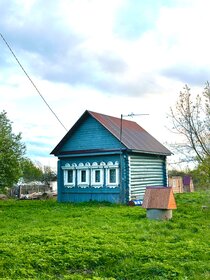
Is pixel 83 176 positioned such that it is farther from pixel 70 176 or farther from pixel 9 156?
pixel 9 156

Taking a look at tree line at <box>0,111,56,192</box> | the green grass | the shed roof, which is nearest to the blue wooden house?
tree line at <box>0,111,56,192</box>

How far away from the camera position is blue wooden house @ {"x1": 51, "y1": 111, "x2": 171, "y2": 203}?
21.0 metres

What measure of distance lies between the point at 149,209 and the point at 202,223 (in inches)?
81.8

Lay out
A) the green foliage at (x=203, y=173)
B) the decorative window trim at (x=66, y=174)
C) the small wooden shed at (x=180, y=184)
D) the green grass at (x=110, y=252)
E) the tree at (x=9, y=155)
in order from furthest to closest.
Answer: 1. the small wooden shed at (x=180, y=184)
2. the decorative window trim at (x=66, y=174)
3. the tree at (x=9, y=155)
4. the green foliage at (x=203, y=173)
5. the green grass at (x=110, y=252)

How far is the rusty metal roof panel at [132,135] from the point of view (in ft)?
71.1

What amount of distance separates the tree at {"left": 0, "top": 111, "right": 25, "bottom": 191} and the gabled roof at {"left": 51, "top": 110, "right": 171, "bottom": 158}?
3185mm

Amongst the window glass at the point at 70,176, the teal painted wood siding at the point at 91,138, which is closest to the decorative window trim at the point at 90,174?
the window glass at the point at 70,176

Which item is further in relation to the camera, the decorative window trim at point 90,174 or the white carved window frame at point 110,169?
the decorative window trim at point 90,174

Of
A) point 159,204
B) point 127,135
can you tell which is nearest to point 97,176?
point 127,135

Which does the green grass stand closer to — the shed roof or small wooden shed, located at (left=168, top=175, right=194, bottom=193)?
the shed roof

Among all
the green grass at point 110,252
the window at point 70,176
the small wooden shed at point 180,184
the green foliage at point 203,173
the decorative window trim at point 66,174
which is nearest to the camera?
the green grass at point 110,252

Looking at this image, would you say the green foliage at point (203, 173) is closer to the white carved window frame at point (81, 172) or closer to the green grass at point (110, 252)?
the green grass at point (110, 252)

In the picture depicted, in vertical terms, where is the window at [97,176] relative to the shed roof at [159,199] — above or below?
above

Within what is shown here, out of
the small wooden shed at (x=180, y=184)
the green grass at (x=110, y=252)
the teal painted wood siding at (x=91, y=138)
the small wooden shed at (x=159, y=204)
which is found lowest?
the green grass at (x=110, y=252)
